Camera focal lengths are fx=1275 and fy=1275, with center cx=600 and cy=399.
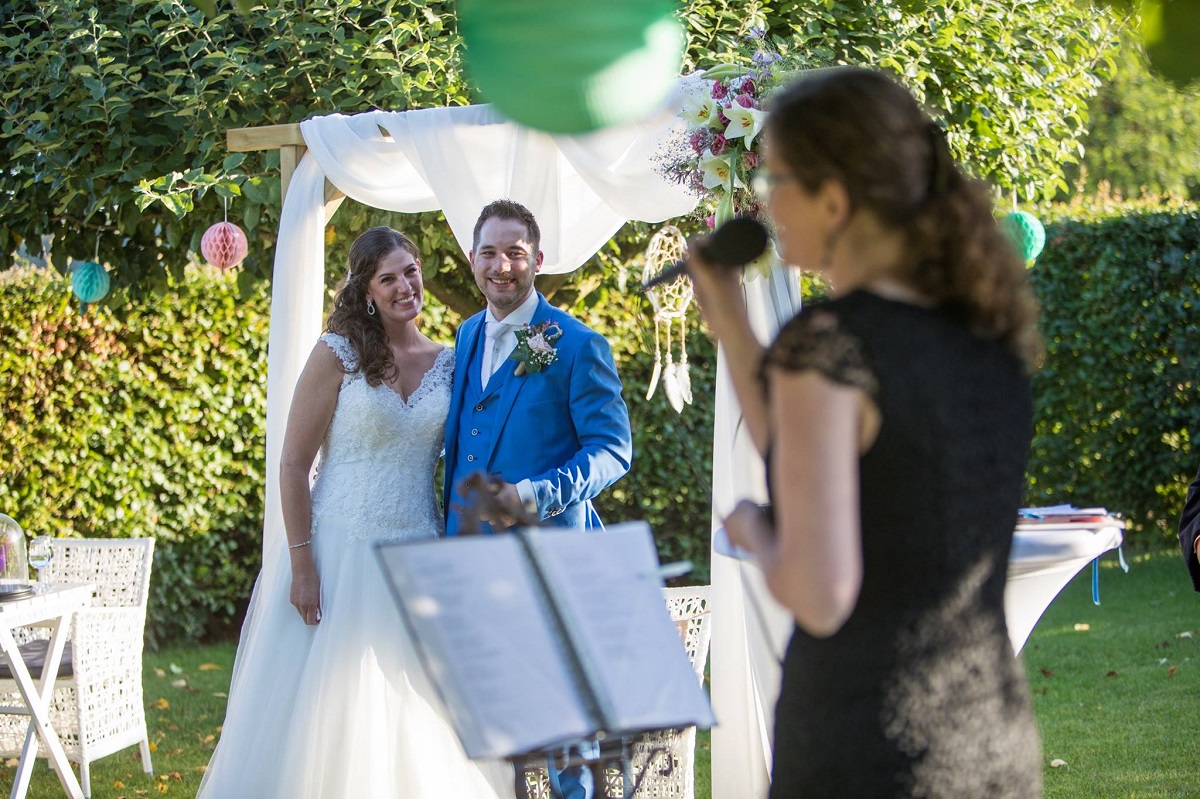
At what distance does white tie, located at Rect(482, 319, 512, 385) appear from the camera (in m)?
3.54

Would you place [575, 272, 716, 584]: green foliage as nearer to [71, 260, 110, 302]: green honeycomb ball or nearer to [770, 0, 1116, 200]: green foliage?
[770, 0, 1116, 200]: green foliage

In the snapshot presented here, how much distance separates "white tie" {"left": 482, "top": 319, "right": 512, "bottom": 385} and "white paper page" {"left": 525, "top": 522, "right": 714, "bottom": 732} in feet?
6.30

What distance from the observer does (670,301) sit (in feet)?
15.8

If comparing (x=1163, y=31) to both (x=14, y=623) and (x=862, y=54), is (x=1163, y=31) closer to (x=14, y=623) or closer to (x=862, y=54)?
(x=14, y=623)

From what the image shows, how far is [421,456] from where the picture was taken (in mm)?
3596

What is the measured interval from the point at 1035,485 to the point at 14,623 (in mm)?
6605

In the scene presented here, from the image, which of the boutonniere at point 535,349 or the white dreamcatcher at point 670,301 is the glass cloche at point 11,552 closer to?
the boutonniere at point 535,349

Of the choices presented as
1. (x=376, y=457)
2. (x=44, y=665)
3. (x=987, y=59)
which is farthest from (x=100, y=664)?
(x=987, y=59)

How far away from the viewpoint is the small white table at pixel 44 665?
163 inches

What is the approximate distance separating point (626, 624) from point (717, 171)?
2.23 metres

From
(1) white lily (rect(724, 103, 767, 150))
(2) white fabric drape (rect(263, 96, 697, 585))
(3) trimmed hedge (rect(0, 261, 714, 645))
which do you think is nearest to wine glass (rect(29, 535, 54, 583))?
(2) white fabric drape (rect(263, 96, 697, 585))

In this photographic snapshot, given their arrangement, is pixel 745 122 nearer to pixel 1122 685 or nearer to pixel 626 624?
pixel 626 624

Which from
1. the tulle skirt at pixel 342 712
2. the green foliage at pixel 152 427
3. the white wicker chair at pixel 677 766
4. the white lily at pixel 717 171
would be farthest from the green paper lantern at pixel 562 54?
the green foliage at pixel 152 427

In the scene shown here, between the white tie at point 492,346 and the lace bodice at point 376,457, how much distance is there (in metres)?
0.15
